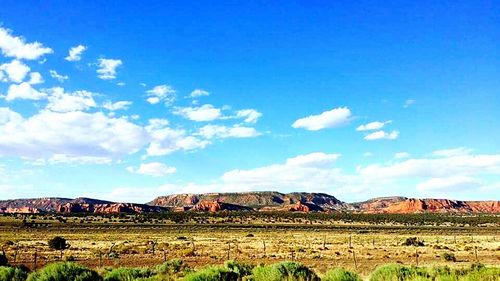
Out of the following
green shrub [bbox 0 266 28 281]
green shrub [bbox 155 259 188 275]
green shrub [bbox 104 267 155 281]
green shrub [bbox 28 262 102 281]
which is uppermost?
green shrub [bbox 28 262 102 281]

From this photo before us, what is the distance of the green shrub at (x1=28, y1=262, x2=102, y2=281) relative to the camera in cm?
1642

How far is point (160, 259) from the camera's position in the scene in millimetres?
36750

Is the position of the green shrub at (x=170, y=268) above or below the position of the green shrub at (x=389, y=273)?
below

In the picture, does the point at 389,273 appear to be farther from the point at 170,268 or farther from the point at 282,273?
the point at 170,268

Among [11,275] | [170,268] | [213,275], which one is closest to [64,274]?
[11,275]

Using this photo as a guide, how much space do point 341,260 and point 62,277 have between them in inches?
923

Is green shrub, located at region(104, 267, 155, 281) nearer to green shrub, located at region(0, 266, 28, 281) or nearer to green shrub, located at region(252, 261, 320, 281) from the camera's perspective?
green shrub, located at region(0, 266, 28, 281)

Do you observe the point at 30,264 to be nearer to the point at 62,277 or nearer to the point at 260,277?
the point at 62,277

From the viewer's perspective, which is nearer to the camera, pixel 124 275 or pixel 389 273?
pixel 389 273

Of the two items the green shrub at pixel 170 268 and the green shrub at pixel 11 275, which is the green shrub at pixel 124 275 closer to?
the green shrub at pixel 170 268

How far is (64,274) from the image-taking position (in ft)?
54.5

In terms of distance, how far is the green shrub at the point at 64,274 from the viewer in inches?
647

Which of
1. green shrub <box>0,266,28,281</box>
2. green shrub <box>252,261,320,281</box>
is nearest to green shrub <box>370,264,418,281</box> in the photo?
green shrub <box>252,261,320,281</box>

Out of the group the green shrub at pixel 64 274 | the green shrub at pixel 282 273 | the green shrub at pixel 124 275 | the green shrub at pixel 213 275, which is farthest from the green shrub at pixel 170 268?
the green shrub at pixel 213 275
